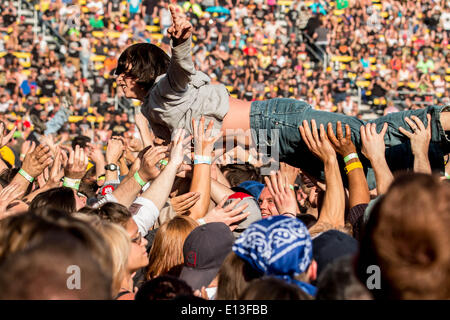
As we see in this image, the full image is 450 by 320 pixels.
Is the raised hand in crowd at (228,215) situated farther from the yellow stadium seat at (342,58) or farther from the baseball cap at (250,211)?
the yellow stadium seat at (342,58)

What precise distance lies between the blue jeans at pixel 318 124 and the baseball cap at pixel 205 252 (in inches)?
47.1

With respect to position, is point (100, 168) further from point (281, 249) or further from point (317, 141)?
point (281, 249)

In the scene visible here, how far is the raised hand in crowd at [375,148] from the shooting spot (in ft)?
11.1

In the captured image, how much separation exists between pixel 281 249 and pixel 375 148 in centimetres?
161

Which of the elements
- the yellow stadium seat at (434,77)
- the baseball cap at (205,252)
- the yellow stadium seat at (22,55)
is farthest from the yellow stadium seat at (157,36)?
the baseball cap at (205,252)

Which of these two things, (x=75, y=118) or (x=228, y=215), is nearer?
(x=228, y=215)

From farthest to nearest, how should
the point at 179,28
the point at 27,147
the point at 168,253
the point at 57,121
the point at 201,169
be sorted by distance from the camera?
the point at 57,121
the point at 27,147
the point at 201,169
the point at 179,28
the point at 168,253

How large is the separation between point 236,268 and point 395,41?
19.4 meters

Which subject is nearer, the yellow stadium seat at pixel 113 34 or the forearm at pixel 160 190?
the forearm at pixel 160 190

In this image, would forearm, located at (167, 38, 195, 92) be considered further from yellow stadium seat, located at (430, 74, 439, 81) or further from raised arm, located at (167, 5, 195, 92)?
yellow stadium seat, located at (430, 74, 439, 81)

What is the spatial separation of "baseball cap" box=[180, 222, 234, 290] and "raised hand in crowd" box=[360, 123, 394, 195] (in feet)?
3.31

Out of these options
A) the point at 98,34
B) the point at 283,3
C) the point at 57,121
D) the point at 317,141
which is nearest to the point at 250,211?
the point at 317,141

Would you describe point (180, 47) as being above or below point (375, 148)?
above

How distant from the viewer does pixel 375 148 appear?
3.50m
